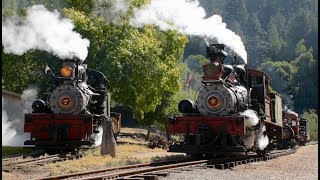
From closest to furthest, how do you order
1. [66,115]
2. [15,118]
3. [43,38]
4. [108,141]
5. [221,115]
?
1. [221,115]
2. [108,141]
3. [66,115]
4. [43,38]
5. [15,118]

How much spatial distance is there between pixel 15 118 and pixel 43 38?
11.8 m

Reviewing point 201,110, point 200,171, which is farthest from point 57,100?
point 200,171

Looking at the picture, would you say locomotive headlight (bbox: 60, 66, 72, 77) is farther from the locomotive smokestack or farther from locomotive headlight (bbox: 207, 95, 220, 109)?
locomotive headlight (bbox: 207, 95, 220, 109)

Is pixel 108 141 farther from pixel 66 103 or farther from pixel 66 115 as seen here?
pixel 66 103

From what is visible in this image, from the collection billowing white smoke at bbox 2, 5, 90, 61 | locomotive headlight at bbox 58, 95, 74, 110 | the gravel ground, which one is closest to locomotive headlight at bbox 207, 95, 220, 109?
the gravel ground

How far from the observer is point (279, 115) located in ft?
73.3

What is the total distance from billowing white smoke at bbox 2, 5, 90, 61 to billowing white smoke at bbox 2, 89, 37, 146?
361 inches

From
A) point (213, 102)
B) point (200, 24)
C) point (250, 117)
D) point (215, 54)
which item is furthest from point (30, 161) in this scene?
point (200, 24)

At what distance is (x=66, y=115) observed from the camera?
18.2 meters

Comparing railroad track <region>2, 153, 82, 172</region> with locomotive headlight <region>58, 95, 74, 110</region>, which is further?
locomotive headlight <region>58, 95, 74, 110</region>

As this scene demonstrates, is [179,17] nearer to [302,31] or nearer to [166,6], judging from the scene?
[166,6]

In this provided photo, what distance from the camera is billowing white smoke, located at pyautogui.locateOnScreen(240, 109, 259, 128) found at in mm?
16356

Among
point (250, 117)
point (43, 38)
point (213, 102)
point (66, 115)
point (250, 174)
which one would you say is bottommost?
point (250, 174)

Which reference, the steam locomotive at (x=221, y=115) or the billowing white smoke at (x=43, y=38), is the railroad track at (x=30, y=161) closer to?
the steam locomotive at (x=221, y=115)
